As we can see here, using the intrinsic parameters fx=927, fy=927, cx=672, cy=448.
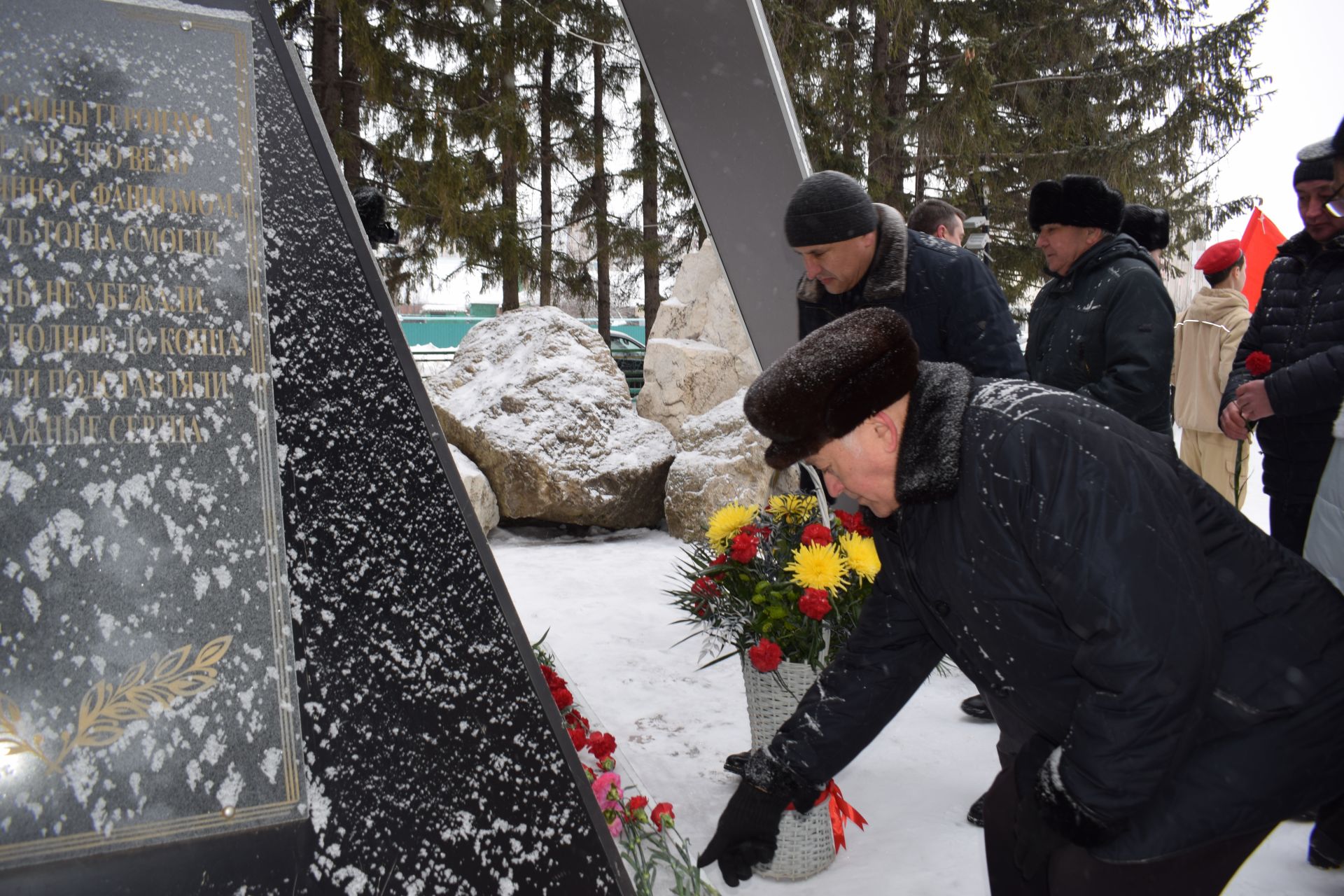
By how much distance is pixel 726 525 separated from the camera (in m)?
2.76

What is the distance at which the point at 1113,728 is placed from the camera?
1.18m

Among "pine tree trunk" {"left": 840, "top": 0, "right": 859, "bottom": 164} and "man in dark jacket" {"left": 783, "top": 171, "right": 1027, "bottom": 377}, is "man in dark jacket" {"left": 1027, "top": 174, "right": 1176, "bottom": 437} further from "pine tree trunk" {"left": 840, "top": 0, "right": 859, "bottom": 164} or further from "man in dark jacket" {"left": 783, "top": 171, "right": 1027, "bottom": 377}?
"pine tree trunk" {"left": 840, "top": 0, "right": 859, "bottom": 164}

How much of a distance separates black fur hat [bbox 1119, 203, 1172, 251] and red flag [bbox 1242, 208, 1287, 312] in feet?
19.1

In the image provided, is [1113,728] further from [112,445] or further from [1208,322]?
[1208,322]

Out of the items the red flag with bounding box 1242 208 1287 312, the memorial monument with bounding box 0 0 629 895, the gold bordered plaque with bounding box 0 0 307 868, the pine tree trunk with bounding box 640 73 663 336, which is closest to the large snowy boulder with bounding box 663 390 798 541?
the memorial monument with bounding box 0 0 629 895

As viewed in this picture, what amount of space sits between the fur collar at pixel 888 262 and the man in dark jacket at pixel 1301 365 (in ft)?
3.49

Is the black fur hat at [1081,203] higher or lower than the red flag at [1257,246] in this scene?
lower

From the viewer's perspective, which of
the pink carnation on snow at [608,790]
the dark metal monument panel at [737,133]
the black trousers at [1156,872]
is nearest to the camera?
the black trousers at [1156,872]

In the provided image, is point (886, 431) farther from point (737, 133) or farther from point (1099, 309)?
point (737, 133)

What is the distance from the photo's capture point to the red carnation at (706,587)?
2717mm

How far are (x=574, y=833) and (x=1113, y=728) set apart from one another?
91 centimetres

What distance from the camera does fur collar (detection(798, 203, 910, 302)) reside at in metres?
2.48

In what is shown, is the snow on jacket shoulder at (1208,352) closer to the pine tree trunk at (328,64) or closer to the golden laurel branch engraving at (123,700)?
the golden laurel branch engraving at (123,700)

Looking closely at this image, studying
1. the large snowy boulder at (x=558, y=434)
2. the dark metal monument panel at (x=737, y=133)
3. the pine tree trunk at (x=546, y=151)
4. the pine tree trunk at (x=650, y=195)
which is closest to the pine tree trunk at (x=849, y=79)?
the pine tree trunk at (x=650, y=195)
